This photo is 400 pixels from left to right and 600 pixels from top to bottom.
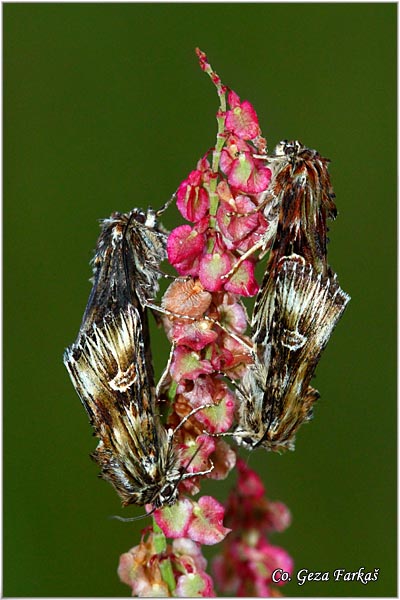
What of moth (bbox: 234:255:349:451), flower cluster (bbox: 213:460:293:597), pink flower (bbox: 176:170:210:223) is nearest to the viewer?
pink flower (bbox: 176:170:210:223)

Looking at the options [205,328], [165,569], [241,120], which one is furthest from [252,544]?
[241,120]

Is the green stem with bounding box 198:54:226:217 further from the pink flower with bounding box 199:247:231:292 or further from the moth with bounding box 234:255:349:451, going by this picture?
the moth with bounding box 234:255:349:451

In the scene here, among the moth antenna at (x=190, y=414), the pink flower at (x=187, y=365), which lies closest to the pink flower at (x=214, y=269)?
the pink flower at (x=187, y=365)

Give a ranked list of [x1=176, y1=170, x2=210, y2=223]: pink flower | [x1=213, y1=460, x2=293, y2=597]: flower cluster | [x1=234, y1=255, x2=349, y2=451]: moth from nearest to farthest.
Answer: [x1=176, y1=170, x2=210, y2=223]: pink flower, [x1=234, y1=255, x2=349, y2=451]: moth, [x1=213, y1=460, x2=293, y2=597]: flower cluster

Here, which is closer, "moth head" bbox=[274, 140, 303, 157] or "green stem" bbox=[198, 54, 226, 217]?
"green stem" bbox=[198, 54, 226, 217]

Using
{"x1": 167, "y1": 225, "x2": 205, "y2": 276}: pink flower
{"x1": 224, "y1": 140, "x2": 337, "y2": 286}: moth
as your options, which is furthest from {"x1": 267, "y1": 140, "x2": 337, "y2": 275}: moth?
{"x1": 167, "y1": 225, "x2": 205, "y2": 276}: pink flower

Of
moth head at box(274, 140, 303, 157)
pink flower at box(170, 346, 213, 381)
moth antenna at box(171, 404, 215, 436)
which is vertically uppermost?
moth head at box(274, 140, 303, 157)

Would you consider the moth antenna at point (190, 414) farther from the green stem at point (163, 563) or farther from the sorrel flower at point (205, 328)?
the green stem at point (163, 563)
